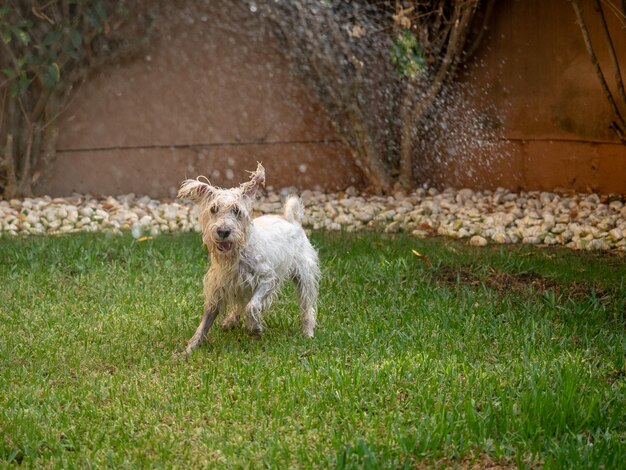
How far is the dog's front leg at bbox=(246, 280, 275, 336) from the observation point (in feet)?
15.5

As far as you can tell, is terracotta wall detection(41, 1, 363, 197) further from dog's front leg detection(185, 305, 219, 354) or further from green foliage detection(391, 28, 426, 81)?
dog's front leg detection(185, 305, 219, 354)

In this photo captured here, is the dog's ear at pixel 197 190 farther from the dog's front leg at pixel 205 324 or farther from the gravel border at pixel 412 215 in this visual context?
the gravel border at pixel 412 215

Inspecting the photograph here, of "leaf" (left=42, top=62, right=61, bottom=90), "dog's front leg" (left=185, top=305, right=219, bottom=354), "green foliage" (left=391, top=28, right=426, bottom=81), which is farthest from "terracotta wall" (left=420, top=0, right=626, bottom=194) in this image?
"dog's front leg" (left=185, top=305, right=219, bottom=354)

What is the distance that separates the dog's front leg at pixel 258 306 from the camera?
15.5 feet

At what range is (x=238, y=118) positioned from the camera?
10.0 meters

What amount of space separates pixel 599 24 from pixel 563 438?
6.16 metres

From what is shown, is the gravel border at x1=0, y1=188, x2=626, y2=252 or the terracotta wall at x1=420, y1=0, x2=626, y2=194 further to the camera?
the terracotta wall at x1=420, y1=0, x2=626, y2=194

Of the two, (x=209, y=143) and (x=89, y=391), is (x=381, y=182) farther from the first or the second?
(x=89, y=391)

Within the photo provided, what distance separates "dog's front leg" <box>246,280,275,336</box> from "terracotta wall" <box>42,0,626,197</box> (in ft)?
17.3

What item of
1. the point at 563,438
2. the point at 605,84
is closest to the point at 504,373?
→ the point at 563,438

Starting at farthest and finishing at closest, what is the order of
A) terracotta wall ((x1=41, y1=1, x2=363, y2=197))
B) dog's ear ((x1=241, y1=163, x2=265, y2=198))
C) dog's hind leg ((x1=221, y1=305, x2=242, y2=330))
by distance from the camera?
1. terracotta wall ((x1=41, y1=1, x2=363, y2=197))
2. dog's hind leg ((x1=221, y1=305, x2=242, y2=330))
3. dog's ear ((x1=241, y1=163, x2=265, y2=198))

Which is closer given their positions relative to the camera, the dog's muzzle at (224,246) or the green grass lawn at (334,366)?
the green grass lawn at (334,366)

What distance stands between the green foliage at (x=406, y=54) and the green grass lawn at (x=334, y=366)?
274cm

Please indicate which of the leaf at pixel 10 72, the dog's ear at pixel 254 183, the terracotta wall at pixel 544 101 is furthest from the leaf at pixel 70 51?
the dog's ear at pixel 254 183
